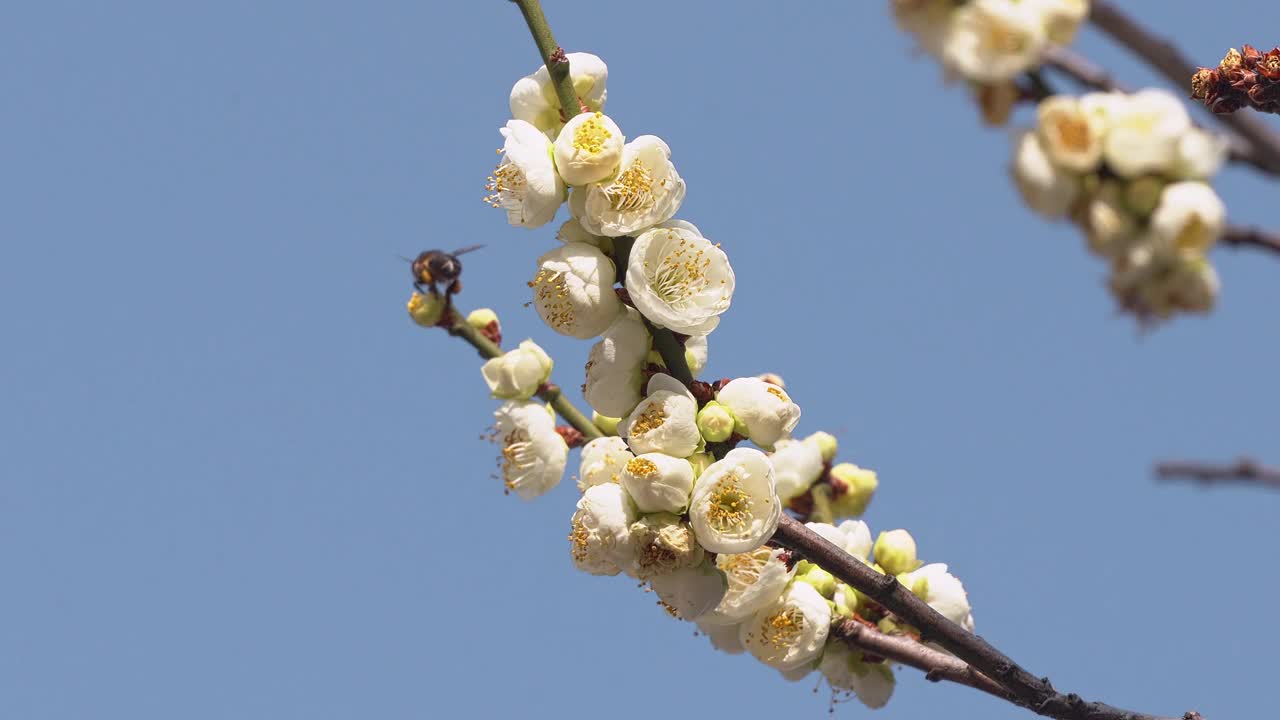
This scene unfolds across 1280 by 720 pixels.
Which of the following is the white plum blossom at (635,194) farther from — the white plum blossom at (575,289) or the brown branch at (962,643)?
the brown branch at (962,643)

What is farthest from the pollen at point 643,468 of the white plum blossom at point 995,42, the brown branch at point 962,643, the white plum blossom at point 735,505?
the white plum blossom at point 995,42

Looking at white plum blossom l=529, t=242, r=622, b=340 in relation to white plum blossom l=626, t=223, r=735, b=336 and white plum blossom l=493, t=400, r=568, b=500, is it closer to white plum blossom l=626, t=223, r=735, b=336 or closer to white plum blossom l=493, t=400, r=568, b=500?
white plum blossom l=626, t=223, r=735, b=336

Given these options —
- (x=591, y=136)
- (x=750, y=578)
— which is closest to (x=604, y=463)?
(x=750, y=578)

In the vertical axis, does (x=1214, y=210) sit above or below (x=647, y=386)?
below

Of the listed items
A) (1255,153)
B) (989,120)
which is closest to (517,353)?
(989,120)

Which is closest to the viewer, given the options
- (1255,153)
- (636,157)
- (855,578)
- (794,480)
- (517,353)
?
(1255,153)

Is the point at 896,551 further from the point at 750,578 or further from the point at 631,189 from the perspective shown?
the point at 631,189

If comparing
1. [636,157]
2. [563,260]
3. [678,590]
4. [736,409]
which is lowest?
[678,590]

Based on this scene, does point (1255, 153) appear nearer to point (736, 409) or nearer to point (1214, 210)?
point (1214, 210)
